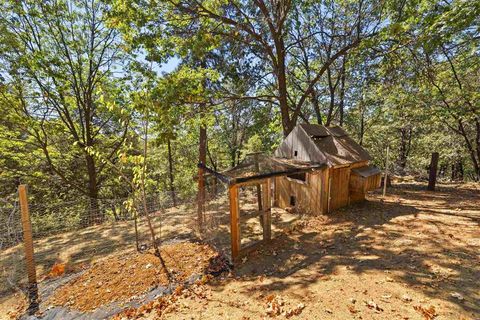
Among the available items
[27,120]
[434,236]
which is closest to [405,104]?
[434,236]

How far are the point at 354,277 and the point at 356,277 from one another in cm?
3

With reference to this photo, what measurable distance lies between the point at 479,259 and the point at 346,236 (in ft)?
8.77

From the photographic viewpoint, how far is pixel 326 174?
8.35 metres

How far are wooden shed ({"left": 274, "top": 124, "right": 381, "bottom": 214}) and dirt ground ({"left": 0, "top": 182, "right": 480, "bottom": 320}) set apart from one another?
1.37 meters

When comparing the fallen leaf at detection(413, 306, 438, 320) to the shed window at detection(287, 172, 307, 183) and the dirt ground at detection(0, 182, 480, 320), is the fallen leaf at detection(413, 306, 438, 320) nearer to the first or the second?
the dirt ground at detection(0, 182, 480, 320)

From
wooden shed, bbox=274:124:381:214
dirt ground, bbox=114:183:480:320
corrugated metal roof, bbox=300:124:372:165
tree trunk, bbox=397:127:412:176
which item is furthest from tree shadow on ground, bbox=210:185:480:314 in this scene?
tree trunk, bbox=397:127:412:176

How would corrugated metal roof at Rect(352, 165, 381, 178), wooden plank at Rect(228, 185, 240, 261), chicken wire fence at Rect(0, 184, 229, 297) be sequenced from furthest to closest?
corrugated metal roof at Rect(352, 165, 381, 178) → chicken wire fence at Rect(0, 184, 229, 297) → wooden plank at Rect(228, 185, 240, 261)

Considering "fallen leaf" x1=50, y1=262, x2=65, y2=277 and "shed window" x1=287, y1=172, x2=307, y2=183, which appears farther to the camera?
"shed window" x1=287, y1=172, x2=307, y2=183

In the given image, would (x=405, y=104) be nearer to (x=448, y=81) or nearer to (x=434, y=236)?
(x=448, y=81)

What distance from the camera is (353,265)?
16.0 feet

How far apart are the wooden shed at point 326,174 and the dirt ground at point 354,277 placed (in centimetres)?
137

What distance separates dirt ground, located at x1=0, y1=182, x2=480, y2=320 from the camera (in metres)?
3.50

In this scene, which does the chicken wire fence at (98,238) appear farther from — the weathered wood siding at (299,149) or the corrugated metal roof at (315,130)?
the corrugated metal roof at (315,130)

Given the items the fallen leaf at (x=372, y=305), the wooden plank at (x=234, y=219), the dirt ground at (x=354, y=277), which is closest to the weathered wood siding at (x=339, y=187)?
the dirt ground at (x=354, y=277)
